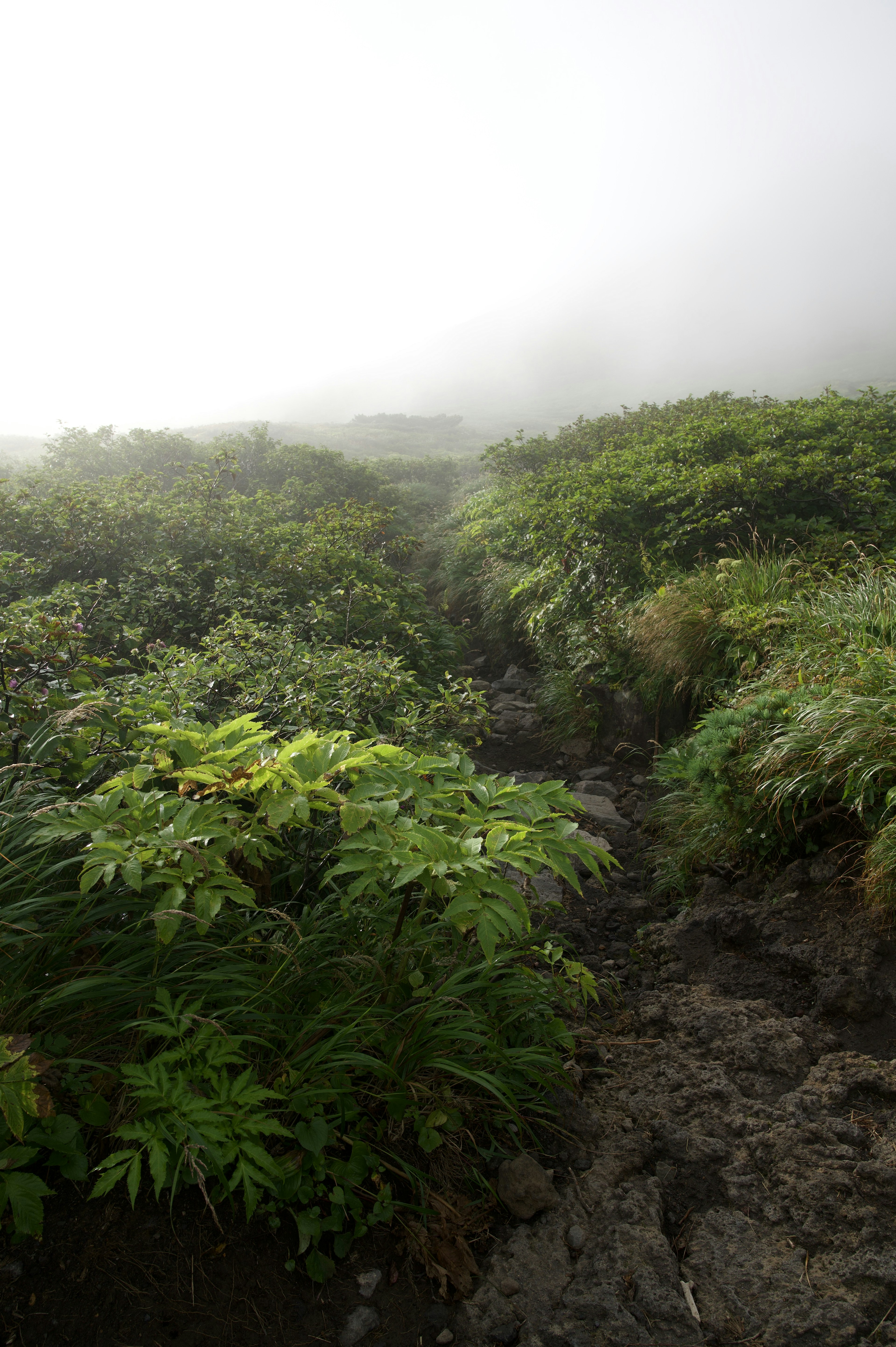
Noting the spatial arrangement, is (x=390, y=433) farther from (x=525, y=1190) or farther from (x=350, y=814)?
(x=525, y=1190)

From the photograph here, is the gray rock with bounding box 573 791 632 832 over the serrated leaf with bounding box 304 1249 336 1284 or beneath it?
beneath

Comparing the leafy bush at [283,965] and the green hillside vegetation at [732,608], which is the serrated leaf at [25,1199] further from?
the green hillside vegetation at [732,608]

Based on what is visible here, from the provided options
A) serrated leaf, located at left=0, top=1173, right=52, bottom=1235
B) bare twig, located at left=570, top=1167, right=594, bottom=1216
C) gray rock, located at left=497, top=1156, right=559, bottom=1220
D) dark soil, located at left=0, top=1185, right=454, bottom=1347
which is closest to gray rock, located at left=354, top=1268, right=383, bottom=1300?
dark soil, located at left=0, top=1185, right=454, bottom=1347

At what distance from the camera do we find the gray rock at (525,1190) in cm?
205

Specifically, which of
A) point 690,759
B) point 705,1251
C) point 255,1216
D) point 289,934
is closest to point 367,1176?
point 255,1216

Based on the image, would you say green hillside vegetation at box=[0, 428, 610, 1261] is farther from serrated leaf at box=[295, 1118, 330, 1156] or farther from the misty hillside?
the misty hillside

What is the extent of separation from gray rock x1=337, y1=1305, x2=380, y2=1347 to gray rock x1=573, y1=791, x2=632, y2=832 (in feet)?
10.6

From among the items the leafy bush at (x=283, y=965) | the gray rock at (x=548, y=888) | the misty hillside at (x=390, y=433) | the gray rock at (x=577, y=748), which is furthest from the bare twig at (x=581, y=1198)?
the misty hillside at (x=390, y=433)

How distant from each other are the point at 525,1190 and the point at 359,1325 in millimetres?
609

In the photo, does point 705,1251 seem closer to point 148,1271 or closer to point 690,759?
point 148,1271

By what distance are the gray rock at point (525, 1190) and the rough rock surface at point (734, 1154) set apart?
0.03 m

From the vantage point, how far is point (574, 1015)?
2916mm

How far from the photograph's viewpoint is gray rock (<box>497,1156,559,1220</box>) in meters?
2.05

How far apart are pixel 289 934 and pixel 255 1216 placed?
0.82 m
